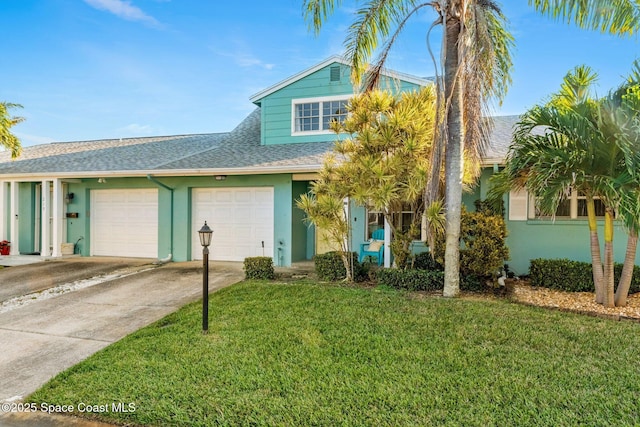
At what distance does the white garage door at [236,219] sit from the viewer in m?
11.1

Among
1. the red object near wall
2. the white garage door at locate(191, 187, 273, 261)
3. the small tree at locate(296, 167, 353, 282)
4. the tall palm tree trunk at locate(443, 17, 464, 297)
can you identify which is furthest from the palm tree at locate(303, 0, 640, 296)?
the red object near wall

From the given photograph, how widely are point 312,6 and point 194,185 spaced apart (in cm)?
622

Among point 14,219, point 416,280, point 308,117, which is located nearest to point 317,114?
point 308,117

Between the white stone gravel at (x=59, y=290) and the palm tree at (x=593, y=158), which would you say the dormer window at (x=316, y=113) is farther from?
the white stone gravel at (x=59, y=290)

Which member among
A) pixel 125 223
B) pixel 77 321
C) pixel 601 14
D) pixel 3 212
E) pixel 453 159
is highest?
pixel 601 14

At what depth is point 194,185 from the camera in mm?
11508

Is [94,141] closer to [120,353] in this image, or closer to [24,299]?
[24,299]

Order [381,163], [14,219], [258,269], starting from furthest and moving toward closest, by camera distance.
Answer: [14,219]
[258,269]
[381,163]

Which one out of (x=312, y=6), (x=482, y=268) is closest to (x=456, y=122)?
(x=482, y=268)

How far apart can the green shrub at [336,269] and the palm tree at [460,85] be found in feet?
6.90

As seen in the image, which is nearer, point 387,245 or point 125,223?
point 387,245

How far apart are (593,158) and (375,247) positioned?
213 inches

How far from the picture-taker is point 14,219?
12.3 m

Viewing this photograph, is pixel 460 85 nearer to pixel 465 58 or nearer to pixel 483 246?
pixel 465 58
